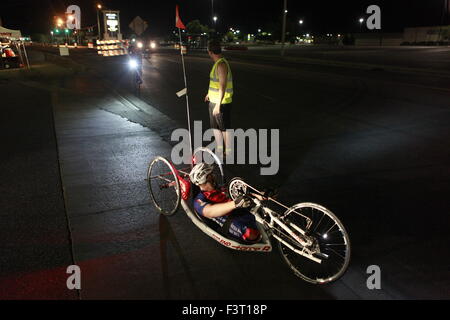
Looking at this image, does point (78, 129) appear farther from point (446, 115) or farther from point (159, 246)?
point (446, 115)

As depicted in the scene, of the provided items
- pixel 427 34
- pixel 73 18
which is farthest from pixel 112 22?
pixel 427 34

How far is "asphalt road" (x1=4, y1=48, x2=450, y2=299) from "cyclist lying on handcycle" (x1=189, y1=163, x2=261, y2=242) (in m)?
0.32

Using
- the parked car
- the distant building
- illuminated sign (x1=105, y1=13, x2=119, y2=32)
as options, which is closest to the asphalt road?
the parked car

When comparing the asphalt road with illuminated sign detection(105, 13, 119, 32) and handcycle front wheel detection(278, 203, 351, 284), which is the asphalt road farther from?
illuminated sign detection(105, 13, 119, 32)

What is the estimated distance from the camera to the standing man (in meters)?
5.98

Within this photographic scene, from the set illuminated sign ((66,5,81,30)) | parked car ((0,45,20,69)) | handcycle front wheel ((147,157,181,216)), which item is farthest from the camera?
illuminated sign ((66,5,81,30))

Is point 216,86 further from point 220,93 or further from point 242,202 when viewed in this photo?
point 242,202

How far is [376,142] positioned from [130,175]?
5.12m

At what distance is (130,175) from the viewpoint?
617 centimetres

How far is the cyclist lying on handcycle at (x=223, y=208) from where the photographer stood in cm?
367

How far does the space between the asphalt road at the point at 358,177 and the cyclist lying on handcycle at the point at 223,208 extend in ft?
1.05

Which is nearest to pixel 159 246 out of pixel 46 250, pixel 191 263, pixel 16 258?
pixel 191 263

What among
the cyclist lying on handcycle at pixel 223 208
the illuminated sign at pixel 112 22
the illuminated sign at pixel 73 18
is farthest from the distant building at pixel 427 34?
the cyclist lying on handcycle at pixel 223 208

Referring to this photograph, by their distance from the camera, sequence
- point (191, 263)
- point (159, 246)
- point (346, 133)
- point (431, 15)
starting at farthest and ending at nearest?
1. point (431, 15)
2. point (346, 133)
3. point (159, 246)
4. point (191, 263)
